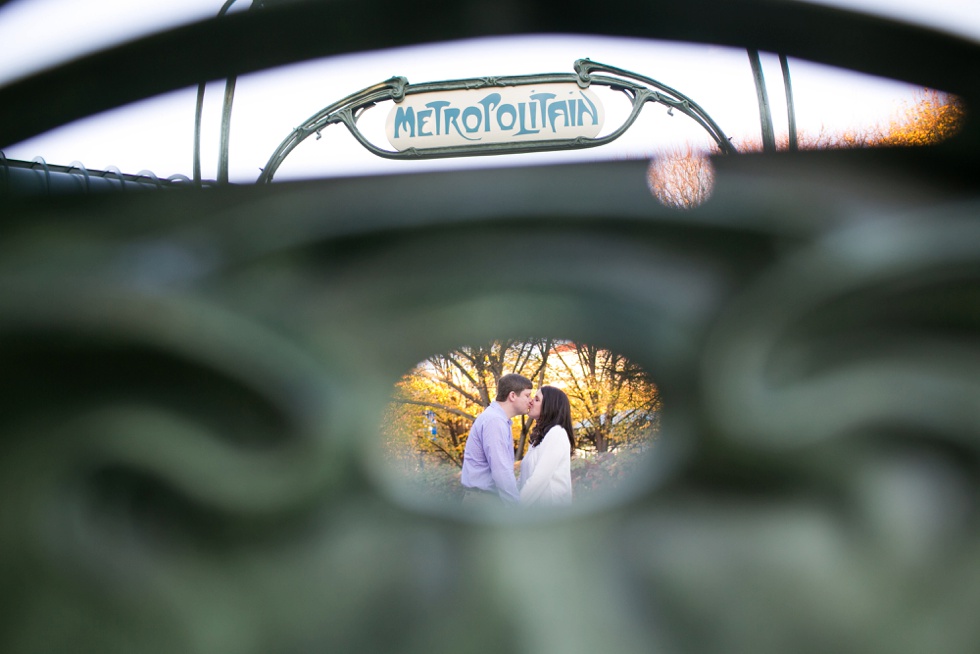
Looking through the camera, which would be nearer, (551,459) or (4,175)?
(4,175)

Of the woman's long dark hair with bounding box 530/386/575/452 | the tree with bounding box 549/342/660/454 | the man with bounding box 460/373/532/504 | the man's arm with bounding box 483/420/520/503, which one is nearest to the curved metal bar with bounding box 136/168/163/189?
the man with bounding box 460/373/532/504

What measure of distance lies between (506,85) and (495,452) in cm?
178

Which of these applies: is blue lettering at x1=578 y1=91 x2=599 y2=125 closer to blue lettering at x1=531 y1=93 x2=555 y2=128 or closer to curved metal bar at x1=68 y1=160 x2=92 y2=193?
blue lettering at x1=531 y1=93 x2=555 y2=128

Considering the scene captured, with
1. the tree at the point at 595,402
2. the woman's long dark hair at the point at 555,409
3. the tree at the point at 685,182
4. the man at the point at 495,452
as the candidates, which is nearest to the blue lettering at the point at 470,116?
the tree at the point at 685,182

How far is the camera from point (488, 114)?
52 centimetres

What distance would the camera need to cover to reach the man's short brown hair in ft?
8.32

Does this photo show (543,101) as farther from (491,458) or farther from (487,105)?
(491,458)

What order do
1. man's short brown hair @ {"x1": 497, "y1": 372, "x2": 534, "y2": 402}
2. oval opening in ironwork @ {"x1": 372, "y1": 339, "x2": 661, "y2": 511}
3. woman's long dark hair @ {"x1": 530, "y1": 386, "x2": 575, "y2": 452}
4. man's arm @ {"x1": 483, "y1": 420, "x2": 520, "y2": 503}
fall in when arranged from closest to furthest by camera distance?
man's arm @ {"x1": 483, "y1": 420, "x2": 520, "y2": 503} → woman's long dark hair @ {"x1": 530, "y1": 386, "x2": 575, "y2": 452} → man's short brown hair @ {"x1": 497, "y1": 372, "x2": 534, "y2": 402} → oval opening in ironwork @ {"x1": 372, "y1": 339, "x2": 661, "y2": 511}

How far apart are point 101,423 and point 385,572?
0.77 ft

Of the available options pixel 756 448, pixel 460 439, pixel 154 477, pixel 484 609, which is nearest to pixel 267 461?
pixel 154 477

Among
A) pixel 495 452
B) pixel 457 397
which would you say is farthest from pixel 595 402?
pixel 495 452

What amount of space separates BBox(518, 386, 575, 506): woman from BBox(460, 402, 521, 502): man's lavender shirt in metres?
0.06

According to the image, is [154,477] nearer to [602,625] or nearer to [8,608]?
[8,608]

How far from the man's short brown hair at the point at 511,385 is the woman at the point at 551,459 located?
0.09 meters
